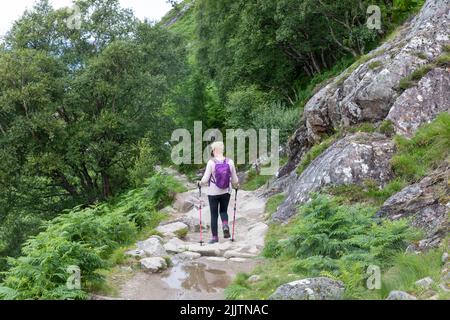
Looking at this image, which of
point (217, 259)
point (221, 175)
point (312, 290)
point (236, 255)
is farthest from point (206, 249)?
point (312, 290)

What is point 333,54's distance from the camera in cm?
3012

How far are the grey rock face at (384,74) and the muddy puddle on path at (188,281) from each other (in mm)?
7061

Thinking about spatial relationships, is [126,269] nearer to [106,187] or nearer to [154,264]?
[154,264]

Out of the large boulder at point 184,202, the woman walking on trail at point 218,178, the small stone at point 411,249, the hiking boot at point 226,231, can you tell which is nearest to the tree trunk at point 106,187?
the large boulder at point 184,202

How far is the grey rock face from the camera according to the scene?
14727 millimetres

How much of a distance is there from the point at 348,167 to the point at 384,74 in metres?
4.03

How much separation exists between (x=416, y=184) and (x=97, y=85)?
17456mm

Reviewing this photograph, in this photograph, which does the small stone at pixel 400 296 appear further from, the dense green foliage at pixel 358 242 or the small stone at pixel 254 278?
the small stone at pixel 254 278

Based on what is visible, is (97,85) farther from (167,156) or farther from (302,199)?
(302,199)

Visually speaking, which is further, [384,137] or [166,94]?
[166,94]

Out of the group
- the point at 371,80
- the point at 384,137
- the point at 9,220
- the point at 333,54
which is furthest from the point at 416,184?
the point at 333,54

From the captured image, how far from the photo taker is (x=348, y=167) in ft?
41.4

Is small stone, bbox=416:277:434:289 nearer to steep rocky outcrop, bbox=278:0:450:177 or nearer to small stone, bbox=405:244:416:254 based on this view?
small stone, bbox=405:244:416:254

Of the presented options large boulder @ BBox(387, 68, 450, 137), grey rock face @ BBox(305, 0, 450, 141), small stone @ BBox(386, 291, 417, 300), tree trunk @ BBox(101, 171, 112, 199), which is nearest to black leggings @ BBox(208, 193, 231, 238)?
large boulder @ BBox(387, 68, 450, 137)
